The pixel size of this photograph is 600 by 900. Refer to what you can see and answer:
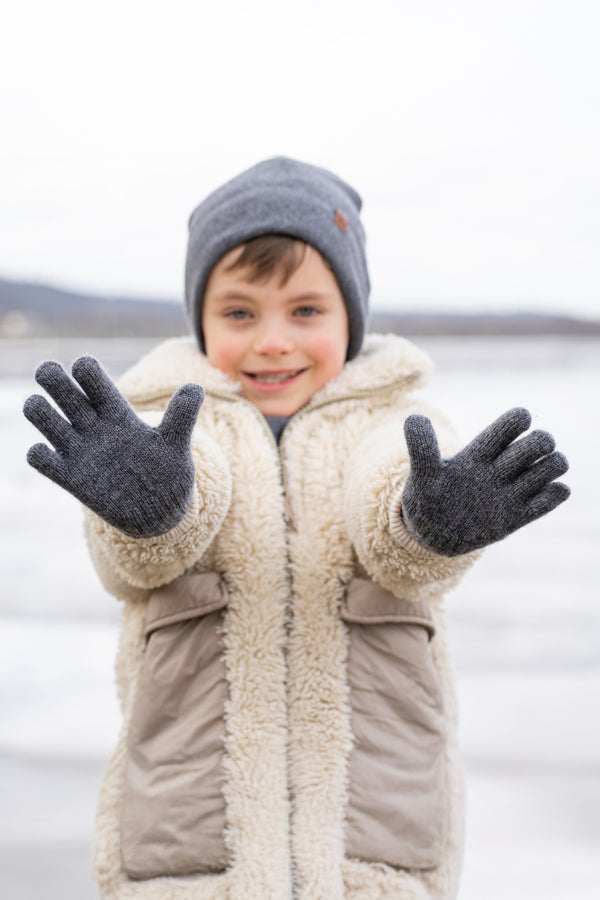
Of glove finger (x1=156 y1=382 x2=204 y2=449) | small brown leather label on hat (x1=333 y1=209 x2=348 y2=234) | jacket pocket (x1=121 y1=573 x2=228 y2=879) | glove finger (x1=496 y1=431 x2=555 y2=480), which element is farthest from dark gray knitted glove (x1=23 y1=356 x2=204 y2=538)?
small brown leather label on hat (x1=333 y1=209 x2=348 y2=234)

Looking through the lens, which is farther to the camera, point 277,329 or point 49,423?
point 277,329

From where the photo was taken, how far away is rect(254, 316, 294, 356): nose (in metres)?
1.07

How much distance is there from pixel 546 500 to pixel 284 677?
0.38 metres

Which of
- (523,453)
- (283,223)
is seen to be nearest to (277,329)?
(283,223)

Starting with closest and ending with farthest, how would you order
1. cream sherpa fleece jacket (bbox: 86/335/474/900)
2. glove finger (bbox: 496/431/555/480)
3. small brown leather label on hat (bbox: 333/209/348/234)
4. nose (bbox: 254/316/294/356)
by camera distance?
1. glove finger (bbox: 496/431/555/480)
2. cream sherpa fleece jacket (bbox: 86/335/474/900)
3. nose (bbox: 254/316/294/356)
4. small brown leather label on hat (bbox: 333/209/348/234)

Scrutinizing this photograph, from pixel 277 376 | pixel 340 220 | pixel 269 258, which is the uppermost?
pixel 340 220

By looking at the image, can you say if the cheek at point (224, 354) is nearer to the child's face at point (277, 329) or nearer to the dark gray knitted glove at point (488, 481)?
the child's face at point (277, 329)

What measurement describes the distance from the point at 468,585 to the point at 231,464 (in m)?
1.34

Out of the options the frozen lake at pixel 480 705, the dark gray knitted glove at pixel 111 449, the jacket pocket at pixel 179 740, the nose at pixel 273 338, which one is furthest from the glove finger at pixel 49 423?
the frozen lake at pixel 480 705

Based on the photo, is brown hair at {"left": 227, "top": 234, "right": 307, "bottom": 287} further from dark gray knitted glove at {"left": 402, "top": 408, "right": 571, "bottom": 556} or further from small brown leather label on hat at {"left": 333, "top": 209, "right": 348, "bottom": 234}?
dark gray knitted glove at {"left": 402, "top": 408, "right": 571, "bottom": 556}

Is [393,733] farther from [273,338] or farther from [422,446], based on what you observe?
[273,338]

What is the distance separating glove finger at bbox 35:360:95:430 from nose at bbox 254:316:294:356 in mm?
335

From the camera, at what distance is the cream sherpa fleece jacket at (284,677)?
34.6 inches

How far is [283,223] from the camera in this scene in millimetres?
1106
